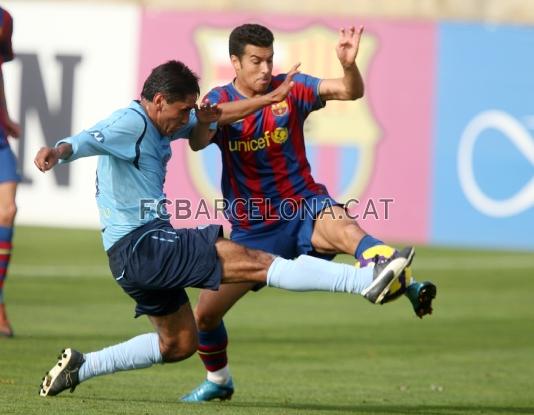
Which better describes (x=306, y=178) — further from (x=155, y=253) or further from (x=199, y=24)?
(x=199, y=24)

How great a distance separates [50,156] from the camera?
23.5ft

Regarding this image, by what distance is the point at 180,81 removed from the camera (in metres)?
7.68

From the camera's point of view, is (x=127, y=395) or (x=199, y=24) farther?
(x=199, y=24)

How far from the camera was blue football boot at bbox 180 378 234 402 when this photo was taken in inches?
359

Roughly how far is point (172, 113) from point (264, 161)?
1334 mm

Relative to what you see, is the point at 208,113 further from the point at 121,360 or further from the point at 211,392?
the point at 211,392

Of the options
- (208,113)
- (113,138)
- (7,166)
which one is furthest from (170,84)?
(7,166)

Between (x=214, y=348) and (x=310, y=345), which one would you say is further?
(x=310, y=345)

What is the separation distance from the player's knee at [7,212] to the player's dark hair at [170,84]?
3755mm

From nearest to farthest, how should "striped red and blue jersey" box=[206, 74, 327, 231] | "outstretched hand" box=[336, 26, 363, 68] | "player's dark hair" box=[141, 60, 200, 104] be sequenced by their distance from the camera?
"player's dark hair" box=[141, 60, 200, 104], "outstretched hand" box=[336, 26, 363, 68], "striped red and blue jersey" box=[206, 74, 327, 231]

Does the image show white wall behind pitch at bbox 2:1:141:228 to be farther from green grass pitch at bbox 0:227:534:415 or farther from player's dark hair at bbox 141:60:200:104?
player's dark hair at bbox 141:60:200:104

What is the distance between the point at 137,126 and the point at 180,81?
Result: 0.37 m

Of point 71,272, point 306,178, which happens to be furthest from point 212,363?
point 71,272

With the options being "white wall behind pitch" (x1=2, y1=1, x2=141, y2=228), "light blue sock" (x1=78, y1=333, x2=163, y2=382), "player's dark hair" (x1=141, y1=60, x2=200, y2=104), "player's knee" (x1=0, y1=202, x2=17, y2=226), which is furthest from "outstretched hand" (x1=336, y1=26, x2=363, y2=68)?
"white wall behind pitch" (x1=2, y1=1, x2=141, y2=228)
